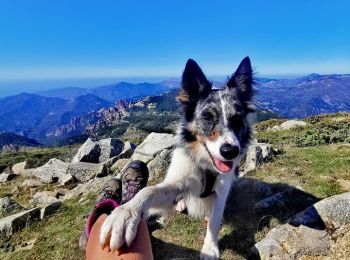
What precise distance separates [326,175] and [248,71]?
→ 188 inches

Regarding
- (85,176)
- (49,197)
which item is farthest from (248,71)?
(85,176)

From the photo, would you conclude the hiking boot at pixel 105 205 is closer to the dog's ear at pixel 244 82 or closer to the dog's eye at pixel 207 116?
the dog's eye at pixel 207 116

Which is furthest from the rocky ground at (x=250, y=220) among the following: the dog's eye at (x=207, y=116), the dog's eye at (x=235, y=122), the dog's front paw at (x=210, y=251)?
the dog's eye at (x=207, y=116)

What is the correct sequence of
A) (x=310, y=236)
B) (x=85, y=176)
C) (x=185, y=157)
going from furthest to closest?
(x=85, y=176) → (x=185, y=157) → (x=310, y=236)

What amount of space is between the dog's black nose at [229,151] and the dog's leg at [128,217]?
125 centimetres

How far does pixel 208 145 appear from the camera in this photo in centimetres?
669

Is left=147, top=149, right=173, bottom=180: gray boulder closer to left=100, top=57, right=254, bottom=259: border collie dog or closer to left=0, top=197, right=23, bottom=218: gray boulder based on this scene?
left=0, top=197, right=23, bottom=218: gray boulder

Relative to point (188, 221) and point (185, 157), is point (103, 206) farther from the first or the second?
point (188, 221)

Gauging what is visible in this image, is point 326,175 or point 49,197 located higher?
point 326,175

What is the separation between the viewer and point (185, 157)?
714cm

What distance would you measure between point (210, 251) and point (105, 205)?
227 centimetres

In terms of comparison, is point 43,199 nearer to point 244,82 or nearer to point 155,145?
point 155,145

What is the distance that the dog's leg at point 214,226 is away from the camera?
6.52 metres

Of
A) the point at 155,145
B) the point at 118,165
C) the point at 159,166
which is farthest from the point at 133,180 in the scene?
the point at 118,165
